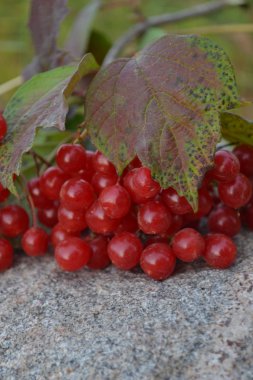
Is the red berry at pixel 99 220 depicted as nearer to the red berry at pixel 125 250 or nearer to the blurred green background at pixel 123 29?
the red berry at pixel 125 250

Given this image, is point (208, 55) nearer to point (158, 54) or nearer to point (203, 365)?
point (158, 54)

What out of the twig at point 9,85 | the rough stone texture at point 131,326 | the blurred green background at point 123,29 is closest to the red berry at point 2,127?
the rough stone texture at point 131,326

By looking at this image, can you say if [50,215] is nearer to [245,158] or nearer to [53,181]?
[53,181]

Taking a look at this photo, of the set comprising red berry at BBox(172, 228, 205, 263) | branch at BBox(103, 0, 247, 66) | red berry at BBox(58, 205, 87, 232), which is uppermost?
red berry at BBox(58, 205, 87, 232)

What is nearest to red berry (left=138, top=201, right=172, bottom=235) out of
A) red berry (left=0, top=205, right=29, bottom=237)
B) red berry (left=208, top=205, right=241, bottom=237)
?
red berry (left=208, top=205, right=241, bottom=237)

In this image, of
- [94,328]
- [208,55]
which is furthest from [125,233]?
[208,55]

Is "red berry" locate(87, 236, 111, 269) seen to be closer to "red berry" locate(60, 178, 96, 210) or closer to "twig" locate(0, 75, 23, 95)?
"red berry" locate(60, 178, 96, 210)
